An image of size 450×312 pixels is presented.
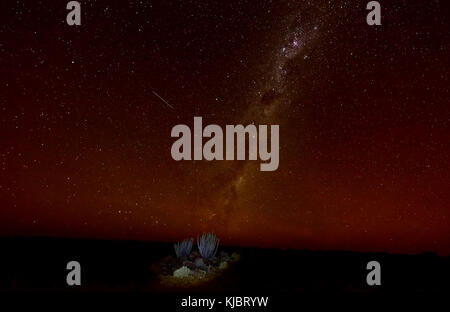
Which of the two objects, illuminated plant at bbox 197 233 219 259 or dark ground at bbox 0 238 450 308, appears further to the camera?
illuminated plant at bbox 197 233 219 259

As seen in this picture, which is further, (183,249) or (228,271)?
(183,249)

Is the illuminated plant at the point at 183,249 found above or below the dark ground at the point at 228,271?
above

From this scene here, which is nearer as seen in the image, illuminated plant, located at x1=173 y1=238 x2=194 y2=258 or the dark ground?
the dark ground

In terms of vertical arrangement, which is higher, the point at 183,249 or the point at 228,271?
the point at 183,249

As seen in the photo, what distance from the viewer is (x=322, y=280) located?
17.1 feet

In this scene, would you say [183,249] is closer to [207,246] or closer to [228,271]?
[207,246]

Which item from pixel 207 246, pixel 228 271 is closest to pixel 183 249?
pixel 207 246

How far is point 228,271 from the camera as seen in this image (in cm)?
556

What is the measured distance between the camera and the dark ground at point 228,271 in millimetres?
4695

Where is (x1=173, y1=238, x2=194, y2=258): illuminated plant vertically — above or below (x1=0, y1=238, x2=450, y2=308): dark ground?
above

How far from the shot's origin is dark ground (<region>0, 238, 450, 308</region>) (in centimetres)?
470

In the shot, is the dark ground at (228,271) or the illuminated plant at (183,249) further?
the illuminated plant at (183,249)
